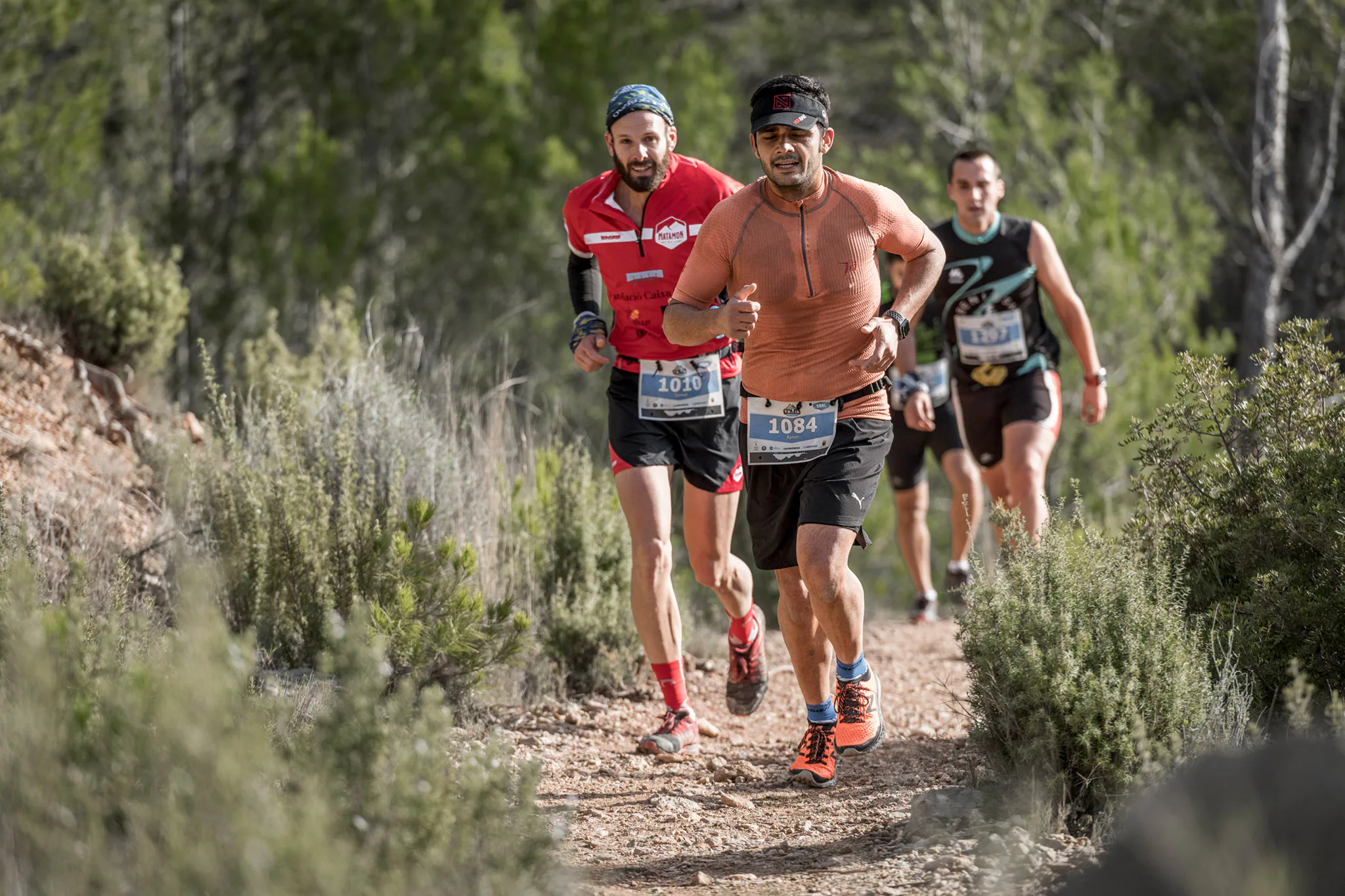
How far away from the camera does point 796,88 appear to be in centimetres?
393

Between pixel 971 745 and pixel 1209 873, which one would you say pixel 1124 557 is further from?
pixel 1209 873

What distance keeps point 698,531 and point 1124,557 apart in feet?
5.28

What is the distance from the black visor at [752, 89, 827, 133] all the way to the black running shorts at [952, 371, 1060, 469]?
240 cm

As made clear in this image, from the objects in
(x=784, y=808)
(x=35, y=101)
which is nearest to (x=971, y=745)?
(x=784, y=808)

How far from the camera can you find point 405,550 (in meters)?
4.59

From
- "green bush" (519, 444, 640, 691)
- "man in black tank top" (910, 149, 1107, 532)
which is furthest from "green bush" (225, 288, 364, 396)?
"man in black tank top" (910, 149, 1107, 532)

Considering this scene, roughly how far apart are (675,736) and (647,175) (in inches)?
81.4

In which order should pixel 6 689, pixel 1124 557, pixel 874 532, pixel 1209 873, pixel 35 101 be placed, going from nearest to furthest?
pixel 1209 873, pixel 6 689, pixel 1124 557, pixel 35 101, pixel 874 532

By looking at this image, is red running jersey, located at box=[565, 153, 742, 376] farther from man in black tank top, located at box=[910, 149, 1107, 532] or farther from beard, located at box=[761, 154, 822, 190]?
man in black tank top, located at box=[910, 149, 1107, 532]

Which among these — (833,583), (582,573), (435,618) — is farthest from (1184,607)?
(582,573)

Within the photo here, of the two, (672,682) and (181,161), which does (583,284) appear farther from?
(181,161)

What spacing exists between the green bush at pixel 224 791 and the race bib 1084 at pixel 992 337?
12.4 feet

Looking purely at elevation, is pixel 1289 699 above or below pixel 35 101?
below

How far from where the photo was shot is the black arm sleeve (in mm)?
4969
